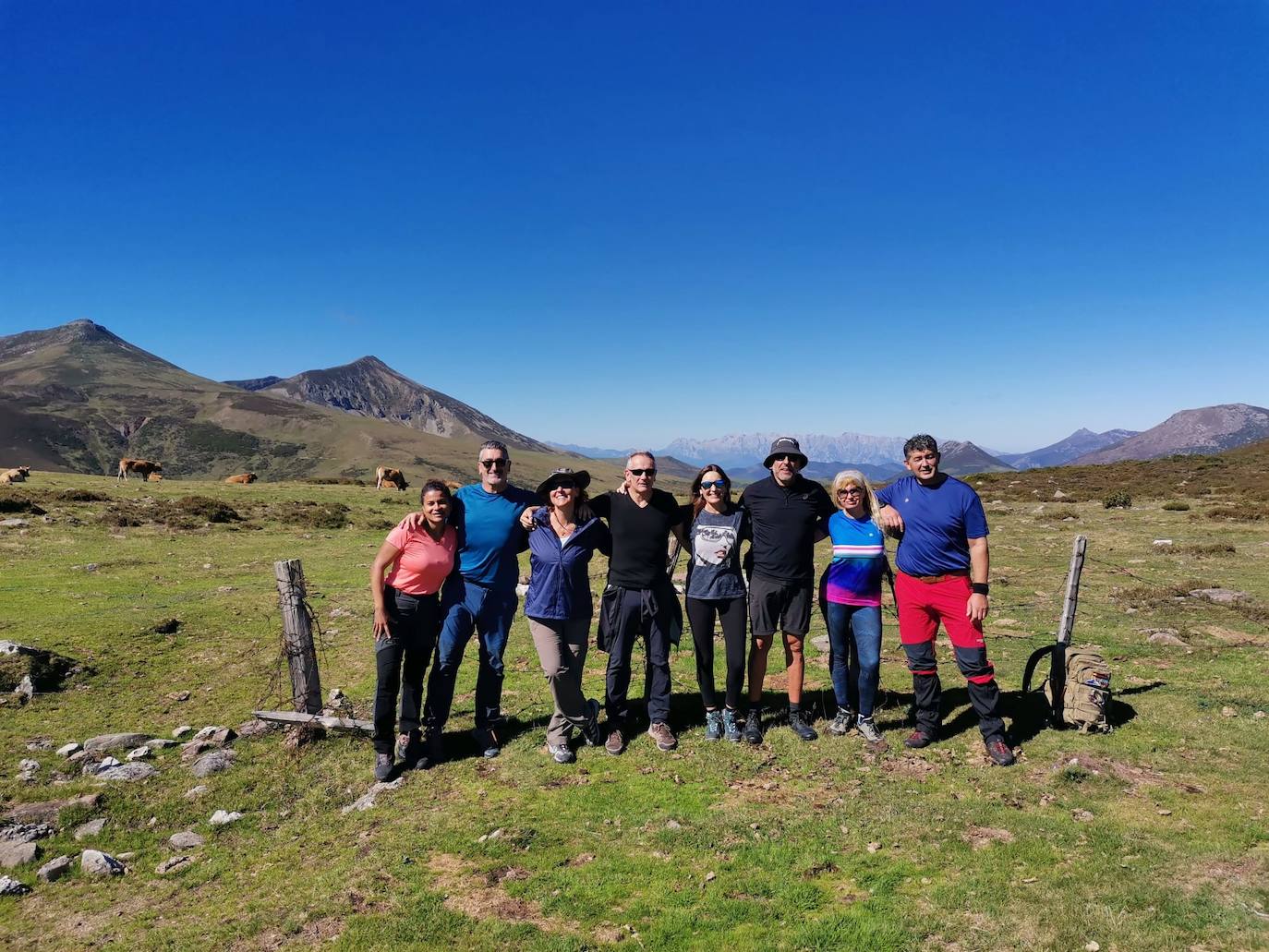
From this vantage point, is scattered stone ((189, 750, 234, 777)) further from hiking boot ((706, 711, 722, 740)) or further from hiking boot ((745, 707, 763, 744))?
hiking boot ((745, 707, 763, 744))

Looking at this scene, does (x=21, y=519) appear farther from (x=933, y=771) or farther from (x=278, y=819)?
(x=933, y=771)

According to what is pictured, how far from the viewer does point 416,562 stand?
6.69 m

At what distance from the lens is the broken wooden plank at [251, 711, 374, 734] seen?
8.09 metres

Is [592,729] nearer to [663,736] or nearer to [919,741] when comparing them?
[663,736]

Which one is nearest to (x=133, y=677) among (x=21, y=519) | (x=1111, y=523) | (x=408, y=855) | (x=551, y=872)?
(x=408, y=855)

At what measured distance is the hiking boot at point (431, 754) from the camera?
7.34 metres

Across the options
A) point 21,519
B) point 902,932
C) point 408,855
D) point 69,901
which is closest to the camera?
point 902,932

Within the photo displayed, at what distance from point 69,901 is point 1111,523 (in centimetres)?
3307

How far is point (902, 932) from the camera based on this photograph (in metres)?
4.38

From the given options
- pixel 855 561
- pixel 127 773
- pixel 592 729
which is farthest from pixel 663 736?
pixel 127 773

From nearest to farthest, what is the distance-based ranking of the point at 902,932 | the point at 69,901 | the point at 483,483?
the point at 902,932
the point at 69,901
the point at 483,483

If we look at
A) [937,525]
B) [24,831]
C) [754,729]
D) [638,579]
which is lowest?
[24,831]

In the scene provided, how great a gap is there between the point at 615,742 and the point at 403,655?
8.77 feet

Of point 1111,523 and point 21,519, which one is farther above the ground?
point 21,519
